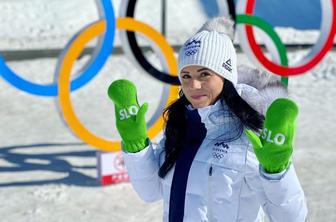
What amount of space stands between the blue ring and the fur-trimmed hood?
2623 mm

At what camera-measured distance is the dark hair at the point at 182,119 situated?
7.39 feet

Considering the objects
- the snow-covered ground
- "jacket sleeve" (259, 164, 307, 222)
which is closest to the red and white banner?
the snow-covered ground

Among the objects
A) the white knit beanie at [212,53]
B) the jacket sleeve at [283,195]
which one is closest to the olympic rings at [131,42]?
the white knit beanie at [212,53]

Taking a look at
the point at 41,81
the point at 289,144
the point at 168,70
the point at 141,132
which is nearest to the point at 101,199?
the point at 168,70

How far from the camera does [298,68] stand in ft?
18.3

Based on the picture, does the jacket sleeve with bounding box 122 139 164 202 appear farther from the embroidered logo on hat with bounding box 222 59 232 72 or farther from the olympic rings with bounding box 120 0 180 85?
the olympic rings with bounding box 120 0 180 85

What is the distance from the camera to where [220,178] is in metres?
2.19

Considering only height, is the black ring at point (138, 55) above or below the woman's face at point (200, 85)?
below

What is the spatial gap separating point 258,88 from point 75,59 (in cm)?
278

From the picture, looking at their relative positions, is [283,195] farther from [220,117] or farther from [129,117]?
[129,117]

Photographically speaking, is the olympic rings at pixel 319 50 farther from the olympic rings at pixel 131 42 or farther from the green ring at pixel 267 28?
the olympic rings at pixel 131 42

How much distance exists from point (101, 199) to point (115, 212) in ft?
0.82

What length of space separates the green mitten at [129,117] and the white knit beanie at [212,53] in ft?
0.80

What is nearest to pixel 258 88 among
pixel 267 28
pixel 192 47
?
pixel 192 47
